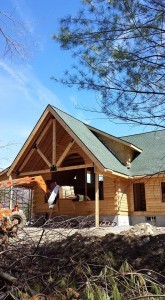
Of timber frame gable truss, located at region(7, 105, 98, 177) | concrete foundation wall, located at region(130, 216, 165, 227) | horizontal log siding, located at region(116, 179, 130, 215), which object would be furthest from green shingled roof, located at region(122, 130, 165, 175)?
timber frame gable truss, located at region(7, 105, 98, 177)

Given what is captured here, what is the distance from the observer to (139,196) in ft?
66.8

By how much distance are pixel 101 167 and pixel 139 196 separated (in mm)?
6303

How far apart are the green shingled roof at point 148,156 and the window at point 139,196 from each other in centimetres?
138

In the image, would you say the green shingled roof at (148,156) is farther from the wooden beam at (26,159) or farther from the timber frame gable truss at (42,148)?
the wooden beam at (26,159)

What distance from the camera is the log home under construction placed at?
55.7 ft

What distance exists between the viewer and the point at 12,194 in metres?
7.52

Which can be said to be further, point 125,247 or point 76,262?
point 125,247

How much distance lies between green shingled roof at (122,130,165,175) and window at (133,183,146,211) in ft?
4.54

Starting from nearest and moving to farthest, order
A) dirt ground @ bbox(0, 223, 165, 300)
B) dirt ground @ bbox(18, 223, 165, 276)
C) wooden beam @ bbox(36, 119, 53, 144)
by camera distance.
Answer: dirt ground @ bbox(0, 223, 165, 300), dirt ground @ bbox(18, 223, 165, 276), wooden beam @ bbox(36, 119, 53, 144)

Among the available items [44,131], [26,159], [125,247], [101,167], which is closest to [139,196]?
[101,167]

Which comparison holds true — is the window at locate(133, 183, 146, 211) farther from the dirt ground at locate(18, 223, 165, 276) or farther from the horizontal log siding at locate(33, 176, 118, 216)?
the dirt ground at locate(18, 223, 165, 276)

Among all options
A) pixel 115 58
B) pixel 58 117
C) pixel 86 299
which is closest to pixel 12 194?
pixel 115 58

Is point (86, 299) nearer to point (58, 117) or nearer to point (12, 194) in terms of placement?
point (12, 194)

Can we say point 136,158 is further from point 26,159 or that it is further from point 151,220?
point 26,159
